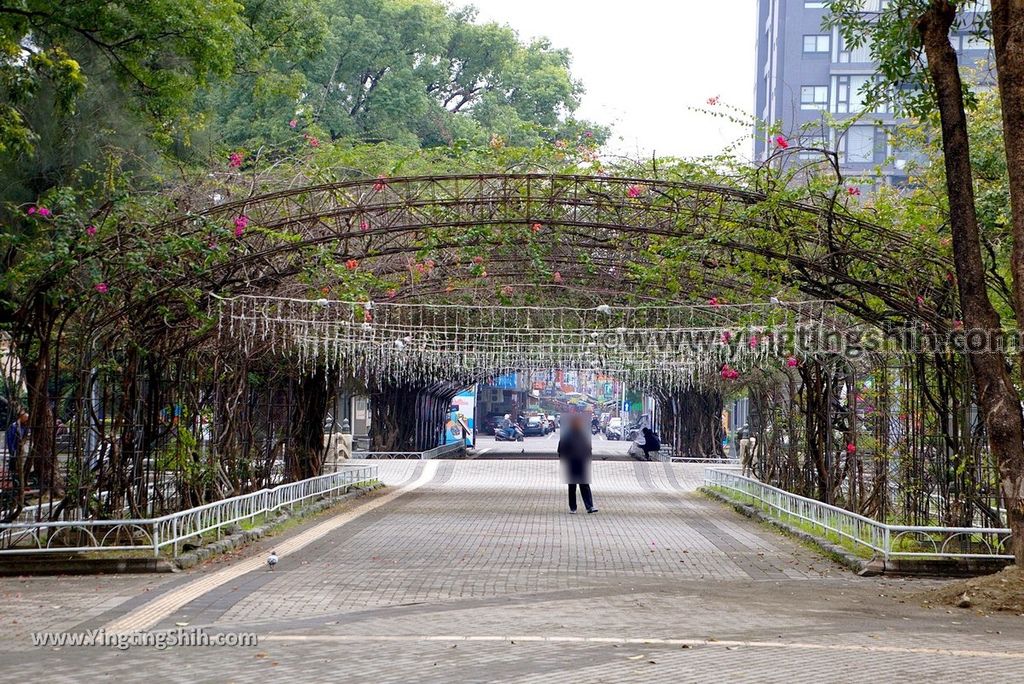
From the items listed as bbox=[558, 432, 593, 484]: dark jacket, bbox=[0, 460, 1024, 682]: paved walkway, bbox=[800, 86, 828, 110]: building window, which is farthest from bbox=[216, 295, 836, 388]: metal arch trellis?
bbox=[800, 86, 828, 110]: building window

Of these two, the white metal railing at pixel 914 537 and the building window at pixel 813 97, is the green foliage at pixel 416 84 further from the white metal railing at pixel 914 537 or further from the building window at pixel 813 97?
the white metal railing at pixel 914 537

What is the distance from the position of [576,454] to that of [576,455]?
23 millimetres

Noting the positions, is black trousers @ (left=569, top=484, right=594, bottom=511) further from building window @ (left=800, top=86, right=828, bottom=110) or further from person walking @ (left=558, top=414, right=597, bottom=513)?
building window @ (left=800, top=86, right=828, bottom=110)

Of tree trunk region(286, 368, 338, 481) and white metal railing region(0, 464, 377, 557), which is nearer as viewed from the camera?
white metal railing region(0, 464, 377, 557)

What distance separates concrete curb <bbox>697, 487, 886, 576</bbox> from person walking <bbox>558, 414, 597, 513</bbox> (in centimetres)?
268

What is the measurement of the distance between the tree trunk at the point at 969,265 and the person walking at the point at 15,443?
30.8 ft

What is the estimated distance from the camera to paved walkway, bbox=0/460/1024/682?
740 cm

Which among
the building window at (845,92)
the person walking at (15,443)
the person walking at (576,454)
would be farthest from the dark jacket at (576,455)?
the building window at (845,92)

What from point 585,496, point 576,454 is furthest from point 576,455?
point 585,496

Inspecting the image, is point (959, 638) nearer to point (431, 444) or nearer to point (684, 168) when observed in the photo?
point (684, 168)

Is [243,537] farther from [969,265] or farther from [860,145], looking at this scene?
[860,145]

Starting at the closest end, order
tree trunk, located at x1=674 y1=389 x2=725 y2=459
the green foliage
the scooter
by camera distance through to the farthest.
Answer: the green foliage, tree trunk, located at x1=674 y1=389 x2=725 y2=459, the scooter

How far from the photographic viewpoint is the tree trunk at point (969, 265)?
35.0 feet

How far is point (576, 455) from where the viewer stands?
19469mm
